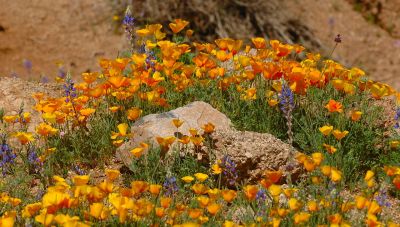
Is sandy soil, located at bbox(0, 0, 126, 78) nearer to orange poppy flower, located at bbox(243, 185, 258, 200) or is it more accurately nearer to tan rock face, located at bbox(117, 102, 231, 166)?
tan rock face, located at bbox(117, 102, 231, 166)

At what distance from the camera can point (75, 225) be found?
3.07m

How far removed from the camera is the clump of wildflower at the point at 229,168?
3866 millimetres

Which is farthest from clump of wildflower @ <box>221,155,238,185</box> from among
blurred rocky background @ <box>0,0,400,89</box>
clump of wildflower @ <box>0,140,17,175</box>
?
blurred rocky background @ <box>0,0,400,89</box>

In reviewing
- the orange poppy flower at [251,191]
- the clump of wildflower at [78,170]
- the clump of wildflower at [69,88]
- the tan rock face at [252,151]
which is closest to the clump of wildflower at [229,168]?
the tan rock face at [252,151]

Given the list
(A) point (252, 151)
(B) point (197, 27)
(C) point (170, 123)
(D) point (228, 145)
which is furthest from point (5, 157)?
(B) point (197, 27)

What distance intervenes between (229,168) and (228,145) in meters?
0.30

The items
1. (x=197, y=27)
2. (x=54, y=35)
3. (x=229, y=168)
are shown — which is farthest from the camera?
(x=54, y=35)

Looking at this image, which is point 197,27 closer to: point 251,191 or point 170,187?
point 170,187

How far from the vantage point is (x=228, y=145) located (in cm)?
418

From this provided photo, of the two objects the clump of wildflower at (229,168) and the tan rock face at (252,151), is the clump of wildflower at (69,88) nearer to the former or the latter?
the tan rock face at (252,151)

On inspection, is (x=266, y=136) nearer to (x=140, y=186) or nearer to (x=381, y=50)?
(x=140, y=186)

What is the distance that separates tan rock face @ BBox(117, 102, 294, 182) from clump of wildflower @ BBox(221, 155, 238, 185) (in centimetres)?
9

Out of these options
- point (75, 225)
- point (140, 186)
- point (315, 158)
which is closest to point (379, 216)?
point (315, 158)

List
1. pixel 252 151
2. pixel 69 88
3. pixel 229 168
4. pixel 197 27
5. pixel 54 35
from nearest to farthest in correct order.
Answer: pixel 229 168 → pixel 252 151 → pixel 69 88 → pixel 197 27 → pixel 54 35
